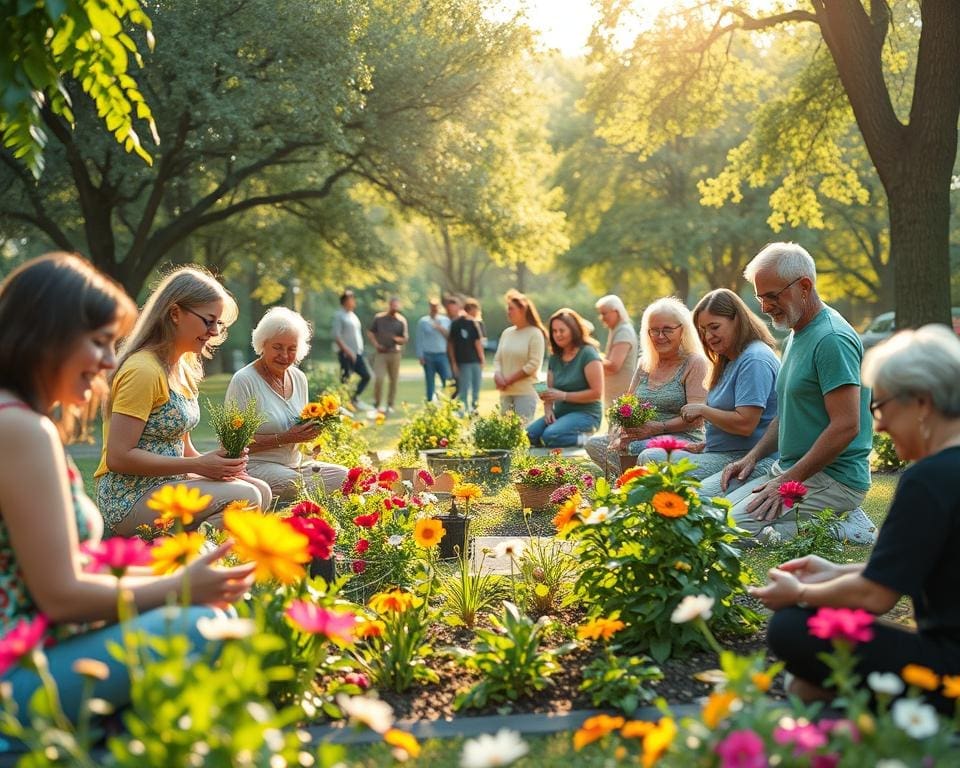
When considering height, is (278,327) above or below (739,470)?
above

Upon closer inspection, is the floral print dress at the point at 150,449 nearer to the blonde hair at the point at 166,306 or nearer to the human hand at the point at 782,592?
the blonde hair at the point at 166,306

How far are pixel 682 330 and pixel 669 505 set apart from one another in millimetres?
4124

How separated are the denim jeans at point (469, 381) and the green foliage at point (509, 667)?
1276 centimetres

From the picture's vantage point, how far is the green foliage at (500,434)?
938 centimetres

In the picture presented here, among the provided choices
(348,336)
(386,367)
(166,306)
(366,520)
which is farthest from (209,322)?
(386,367)

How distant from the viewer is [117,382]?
198 inches

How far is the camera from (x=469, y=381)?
16562mm

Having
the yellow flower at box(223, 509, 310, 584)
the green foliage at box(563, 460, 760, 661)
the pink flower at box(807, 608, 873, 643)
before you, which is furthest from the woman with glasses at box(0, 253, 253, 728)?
the green foliage at box(563, 460, 760, 661)

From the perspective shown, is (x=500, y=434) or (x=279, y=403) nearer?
(x=279, y=403)

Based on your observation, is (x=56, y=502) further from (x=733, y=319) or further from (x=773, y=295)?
(x=733, y=319)

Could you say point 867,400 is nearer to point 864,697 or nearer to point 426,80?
point 864,697

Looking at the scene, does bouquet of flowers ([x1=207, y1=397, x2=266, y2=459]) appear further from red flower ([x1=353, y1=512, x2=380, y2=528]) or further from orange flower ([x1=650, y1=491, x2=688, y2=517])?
orange flower ([x1=650, y1=491, x2=688, y2=517])

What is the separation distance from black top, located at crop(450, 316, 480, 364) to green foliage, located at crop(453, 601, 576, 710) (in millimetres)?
12616

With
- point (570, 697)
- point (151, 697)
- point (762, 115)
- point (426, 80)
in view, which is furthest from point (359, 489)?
point (426, 80)
